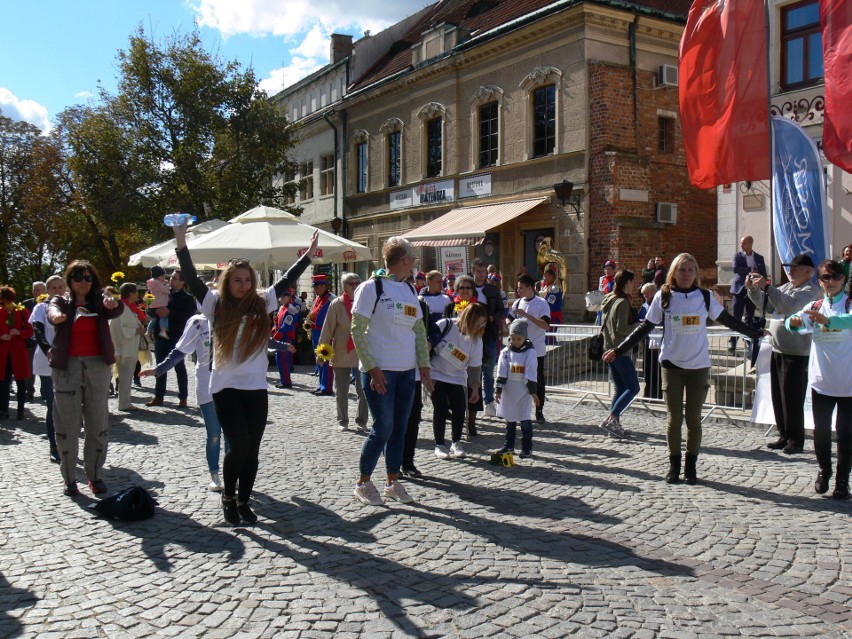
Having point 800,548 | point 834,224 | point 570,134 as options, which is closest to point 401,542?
point 800,548

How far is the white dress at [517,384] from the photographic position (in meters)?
7.51

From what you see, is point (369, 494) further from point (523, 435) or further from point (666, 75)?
point (666, 75)

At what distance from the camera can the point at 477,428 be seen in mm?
9492

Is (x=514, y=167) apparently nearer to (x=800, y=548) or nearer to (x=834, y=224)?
(x=834, y=224)

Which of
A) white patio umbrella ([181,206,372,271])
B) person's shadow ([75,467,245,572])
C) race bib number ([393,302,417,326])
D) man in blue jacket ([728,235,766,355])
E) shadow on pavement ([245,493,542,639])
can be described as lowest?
person's shadow ([75,467,245,572])

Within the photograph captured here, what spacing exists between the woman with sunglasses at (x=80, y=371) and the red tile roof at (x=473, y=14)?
16.2 meters

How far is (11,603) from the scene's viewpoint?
4.05m

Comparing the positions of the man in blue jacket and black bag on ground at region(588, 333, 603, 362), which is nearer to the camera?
black bag on ground at region(588, 333, 603, 362)

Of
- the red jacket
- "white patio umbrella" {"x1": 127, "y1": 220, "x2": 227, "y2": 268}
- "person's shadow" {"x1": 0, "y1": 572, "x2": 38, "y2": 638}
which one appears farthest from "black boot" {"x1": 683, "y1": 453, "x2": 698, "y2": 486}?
"white patio umbrella" {"x1": 127, "y1": 220, "x2": 227, "y2": 268}

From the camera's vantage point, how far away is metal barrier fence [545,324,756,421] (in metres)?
10.1

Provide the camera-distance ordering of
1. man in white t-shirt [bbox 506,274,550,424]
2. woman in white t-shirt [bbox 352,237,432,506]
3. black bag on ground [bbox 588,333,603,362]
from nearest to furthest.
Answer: woman in white t-shirt [bbox 352,237,432,506], black bag on ground [bbox 588,333,603,362], man in white t-shirt [bbox 506,274,550,424]

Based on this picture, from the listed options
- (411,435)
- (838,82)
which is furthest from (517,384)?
(838,82)

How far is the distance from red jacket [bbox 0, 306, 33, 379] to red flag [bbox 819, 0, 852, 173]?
10.2 metres

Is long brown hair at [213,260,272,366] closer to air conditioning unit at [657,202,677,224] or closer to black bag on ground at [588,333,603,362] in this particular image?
black bag on ground at [588,333,603,362]
